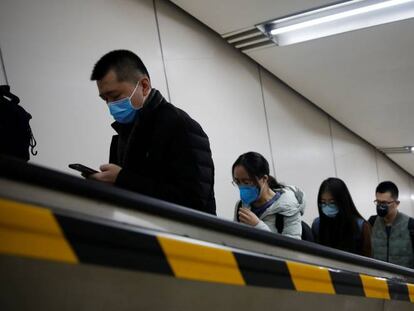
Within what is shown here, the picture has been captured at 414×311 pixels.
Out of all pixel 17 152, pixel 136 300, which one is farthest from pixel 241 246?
pixel 17 152

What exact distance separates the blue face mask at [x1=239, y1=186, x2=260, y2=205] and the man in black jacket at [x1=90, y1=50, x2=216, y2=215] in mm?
793

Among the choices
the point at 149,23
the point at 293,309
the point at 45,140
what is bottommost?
the point at 293,309

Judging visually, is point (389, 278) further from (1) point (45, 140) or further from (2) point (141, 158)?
(1) point (45, 140)

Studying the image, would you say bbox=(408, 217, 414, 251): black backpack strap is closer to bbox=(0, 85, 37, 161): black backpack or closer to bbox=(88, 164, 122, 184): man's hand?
bbox=(88, 164, 122, 184): man's hand

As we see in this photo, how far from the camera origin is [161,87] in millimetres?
3066

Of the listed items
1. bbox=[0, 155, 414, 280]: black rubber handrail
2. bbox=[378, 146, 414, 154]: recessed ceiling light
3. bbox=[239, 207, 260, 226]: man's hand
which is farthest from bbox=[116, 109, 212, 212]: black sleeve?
bbox=[378, 146, 414, 154]: recessed ceiling light

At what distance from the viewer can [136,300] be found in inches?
30.5

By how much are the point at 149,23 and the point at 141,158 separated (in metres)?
1.91

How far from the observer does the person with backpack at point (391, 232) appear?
3117 mm

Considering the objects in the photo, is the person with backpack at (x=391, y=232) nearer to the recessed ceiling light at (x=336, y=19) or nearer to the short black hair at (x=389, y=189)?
the short black hair at (x=389, y=189)

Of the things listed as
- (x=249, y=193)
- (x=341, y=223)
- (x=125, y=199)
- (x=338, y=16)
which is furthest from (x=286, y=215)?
(x=338, y=16)

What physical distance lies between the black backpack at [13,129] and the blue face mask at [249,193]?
1.17 m

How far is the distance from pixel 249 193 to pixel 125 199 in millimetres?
1576

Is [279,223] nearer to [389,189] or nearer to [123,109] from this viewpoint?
[123,109]
